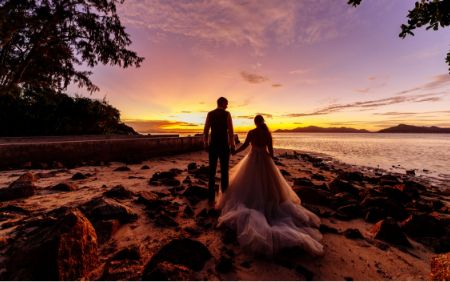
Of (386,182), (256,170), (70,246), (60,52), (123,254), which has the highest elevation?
(60,52)

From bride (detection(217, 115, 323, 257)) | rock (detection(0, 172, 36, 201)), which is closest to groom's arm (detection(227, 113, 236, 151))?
bride (detection(217, 115, 323, 257))

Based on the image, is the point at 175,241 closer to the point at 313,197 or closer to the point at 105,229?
the point at 105,229

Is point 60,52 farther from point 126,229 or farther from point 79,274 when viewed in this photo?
point 79,274

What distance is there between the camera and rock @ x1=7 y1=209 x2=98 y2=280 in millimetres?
2379

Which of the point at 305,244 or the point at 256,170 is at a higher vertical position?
the point at 256,170

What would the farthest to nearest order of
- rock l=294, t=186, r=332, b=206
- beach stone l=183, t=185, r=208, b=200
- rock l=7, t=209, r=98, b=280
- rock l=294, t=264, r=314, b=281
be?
rock l=294, t=186, r=332, b=206 < beach stone l=183, t=185, r=208, b=200 < rock l=294, t=264, r=314, b=281 < rock l=7, t=209, r=98, b=280

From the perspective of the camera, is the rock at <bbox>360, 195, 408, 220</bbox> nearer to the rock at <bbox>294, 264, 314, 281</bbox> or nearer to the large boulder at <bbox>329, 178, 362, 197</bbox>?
the large boulder at <bbox>329, 178, 362, 197</bbox>

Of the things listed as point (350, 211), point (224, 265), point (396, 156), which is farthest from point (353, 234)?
point (396, 156)

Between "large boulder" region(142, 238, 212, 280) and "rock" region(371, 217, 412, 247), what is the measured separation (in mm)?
3223

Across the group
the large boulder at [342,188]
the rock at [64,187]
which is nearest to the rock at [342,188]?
the large boulder at [342,188]

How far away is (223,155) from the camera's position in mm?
5211

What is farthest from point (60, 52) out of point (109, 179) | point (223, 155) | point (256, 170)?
point (256, 170)

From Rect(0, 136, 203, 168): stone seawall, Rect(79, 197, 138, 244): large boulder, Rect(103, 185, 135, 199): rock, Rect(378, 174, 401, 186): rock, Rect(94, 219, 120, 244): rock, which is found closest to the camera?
Rect(94, 219, 120, 244): rock

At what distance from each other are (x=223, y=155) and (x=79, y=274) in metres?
3.36
